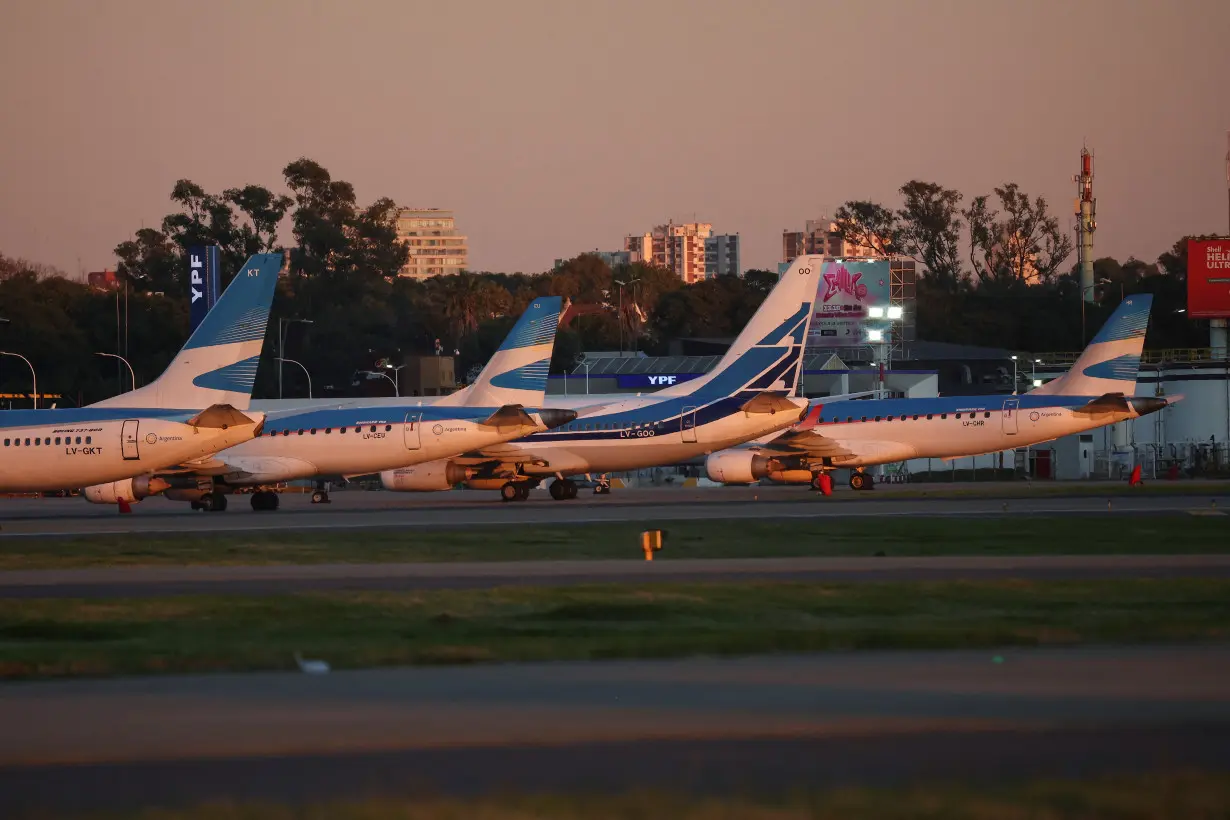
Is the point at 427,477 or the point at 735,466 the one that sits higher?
the point at 735,466

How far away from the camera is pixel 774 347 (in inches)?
2127

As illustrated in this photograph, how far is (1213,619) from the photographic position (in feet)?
58.9

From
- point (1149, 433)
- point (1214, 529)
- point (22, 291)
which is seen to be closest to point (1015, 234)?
point (1149, 433)

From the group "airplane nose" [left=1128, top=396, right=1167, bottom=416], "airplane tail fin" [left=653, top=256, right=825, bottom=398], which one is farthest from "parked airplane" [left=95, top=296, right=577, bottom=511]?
"airplane nose" [left=1128, top=396, right=1167, bottom=416]

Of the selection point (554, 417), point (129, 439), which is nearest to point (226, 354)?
point (129, 439)

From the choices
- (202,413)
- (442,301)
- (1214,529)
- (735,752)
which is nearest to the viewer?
(735,752)

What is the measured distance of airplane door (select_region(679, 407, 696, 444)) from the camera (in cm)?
5294

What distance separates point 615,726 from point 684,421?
1619 inches

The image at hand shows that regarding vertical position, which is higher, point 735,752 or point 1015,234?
point 1015,234

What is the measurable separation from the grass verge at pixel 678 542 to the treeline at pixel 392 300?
83.5m

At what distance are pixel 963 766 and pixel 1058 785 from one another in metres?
0.77

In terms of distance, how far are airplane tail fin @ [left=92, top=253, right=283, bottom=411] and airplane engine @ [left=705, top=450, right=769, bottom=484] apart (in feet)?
65.2

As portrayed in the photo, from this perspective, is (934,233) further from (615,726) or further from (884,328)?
(615,726)

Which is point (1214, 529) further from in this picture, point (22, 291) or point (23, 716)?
point (22, 291)
